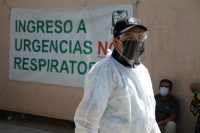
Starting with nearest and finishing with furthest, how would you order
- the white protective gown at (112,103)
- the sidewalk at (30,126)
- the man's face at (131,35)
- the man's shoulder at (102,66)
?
1. the white protective gown at (112,103)
2. the man's shoulder at (102,66)
3. the man's face at (131,35)
4. the sidewalk at (30,126)

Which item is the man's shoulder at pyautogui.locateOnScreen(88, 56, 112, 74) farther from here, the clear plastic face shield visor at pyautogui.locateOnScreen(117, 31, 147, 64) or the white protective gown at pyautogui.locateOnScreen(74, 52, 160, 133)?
the clear plastic face shield visor at pyautogui.locateOnScreen(117, 31, 147, 64)

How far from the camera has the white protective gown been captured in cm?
242

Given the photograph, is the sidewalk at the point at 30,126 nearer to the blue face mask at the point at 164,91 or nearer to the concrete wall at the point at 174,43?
the concrete wall at the point at 174,43

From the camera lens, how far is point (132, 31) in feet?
8.87

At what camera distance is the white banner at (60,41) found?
22.2 ft

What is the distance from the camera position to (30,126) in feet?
25.2

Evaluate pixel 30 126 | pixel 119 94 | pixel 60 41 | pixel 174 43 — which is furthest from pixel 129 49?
pixel 30 126

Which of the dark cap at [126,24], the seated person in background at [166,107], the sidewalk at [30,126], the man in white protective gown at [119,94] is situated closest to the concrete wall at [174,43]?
the seated person in background at [166,107]

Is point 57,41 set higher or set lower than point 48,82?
higher

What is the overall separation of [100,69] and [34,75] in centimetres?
544

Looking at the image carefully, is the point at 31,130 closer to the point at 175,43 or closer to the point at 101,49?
the point at 101,49

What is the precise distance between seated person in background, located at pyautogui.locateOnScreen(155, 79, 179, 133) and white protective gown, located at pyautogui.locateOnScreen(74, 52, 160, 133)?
3205 millimetres

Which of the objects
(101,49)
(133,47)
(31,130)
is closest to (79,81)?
(101,49)

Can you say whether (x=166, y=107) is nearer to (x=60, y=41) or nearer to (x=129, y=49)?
(x=60, y=41)
